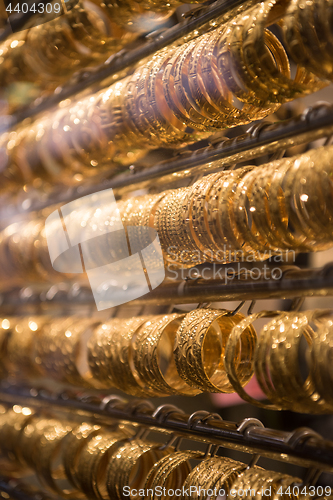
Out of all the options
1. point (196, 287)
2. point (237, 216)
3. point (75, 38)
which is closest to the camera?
point (237, 216)

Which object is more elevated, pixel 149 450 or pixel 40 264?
pixel 40 264

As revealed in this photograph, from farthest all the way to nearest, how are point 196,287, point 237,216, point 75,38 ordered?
point 75,38 → point 196,287 → point 237,216

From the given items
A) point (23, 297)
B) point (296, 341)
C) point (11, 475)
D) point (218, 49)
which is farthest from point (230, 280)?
point (11, 475)

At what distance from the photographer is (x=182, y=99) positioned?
520mm

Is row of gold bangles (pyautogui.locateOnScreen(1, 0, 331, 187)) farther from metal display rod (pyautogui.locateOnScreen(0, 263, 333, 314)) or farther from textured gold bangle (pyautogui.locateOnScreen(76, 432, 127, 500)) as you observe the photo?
textured gold bangle (pyautogui.locateOnScreen(76, 432, 127, 500))

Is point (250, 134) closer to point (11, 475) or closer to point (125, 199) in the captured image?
point (125, 199)

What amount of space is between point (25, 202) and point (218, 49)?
1.82 ft

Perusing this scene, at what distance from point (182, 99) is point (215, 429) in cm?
36

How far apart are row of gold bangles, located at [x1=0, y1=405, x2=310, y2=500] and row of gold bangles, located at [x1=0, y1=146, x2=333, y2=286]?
0.22 meters

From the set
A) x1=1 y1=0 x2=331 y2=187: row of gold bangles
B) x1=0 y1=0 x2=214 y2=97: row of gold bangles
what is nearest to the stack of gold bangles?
x1=1 y1=0 x2=331 y2=187: row of gold bangles

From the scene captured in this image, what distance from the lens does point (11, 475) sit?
0.90m

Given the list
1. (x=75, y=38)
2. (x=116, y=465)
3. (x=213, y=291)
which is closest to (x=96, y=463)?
(x=116, y=465)

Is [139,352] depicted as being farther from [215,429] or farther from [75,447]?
[75,447]

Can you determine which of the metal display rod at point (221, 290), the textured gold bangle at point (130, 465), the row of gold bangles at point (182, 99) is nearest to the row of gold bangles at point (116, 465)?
the textured gold bangle at point (130, 465)
